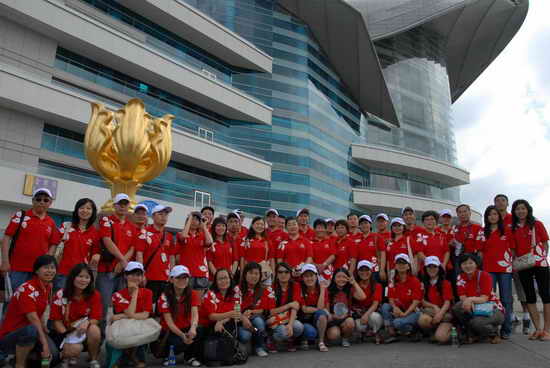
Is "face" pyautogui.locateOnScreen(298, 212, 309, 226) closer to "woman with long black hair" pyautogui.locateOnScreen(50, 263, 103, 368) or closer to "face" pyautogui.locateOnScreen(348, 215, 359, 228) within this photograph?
"face" pyautogui.locateOnScreen(348, 215, 359, 228)

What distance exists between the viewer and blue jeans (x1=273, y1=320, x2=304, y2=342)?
500 centimetres

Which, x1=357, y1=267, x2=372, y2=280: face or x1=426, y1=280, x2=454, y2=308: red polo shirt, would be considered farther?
x1=357, y1=267, x2=372, y2=280: face

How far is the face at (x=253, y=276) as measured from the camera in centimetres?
521

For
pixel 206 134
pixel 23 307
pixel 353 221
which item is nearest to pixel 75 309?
pixel 23 307

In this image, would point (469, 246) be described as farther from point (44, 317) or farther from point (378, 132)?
point (378, 132)

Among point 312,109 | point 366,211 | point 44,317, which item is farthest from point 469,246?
point 366,211

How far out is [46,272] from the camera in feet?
13.3

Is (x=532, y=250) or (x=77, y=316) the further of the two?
(x=532, y=250)

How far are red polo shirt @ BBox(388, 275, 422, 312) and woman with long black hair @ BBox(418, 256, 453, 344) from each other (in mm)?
125

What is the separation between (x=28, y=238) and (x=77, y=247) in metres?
0.54

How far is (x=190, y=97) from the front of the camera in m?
23.8

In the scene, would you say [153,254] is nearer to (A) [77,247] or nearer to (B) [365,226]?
(A) [77,247]

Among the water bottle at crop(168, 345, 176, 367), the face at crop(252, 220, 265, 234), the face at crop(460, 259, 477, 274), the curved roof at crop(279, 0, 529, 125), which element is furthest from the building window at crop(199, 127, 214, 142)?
the water bottle at crop(168, 345, 176, 367)

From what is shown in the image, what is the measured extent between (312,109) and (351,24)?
343 inches
